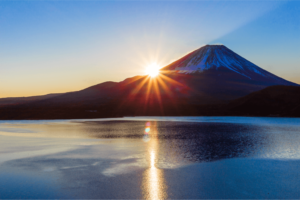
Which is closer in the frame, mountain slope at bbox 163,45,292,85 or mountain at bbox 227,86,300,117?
mountain at bbox 227,86,300,117

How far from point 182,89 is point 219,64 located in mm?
58857

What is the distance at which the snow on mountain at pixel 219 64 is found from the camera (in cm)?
16738

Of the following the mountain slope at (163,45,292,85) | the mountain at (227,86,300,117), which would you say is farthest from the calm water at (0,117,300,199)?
the mountain slope at (163,45,292,85)

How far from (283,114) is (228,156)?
172 feet

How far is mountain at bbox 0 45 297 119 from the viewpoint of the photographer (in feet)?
274

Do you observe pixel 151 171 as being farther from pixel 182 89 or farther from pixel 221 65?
pixel 221 65

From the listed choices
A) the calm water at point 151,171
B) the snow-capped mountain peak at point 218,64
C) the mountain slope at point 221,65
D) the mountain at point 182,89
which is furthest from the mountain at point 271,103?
the snow-capped mountain peak at point 218,64

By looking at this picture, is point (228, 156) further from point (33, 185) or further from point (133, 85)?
point (133, 85)

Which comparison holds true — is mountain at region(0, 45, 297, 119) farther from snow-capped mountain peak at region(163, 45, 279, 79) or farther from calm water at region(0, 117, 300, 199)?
calm water at region(0, 117, 300, 199)

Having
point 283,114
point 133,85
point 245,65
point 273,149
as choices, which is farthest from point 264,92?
point 245,65

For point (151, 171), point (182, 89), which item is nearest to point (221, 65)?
point (182, 89)

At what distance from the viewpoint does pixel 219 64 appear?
178250 mm

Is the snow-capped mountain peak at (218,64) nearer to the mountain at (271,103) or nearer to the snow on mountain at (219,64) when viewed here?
the snow on mountain at (219,64)

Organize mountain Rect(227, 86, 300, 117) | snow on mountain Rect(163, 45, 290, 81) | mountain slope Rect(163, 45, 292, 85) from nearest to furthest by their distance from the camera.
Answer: mountain Rect(227, 86, 300, 117), mountain slope Rect(163, 45, 292, 85), snow on mountain Rect(163, 45, 290, 81)
